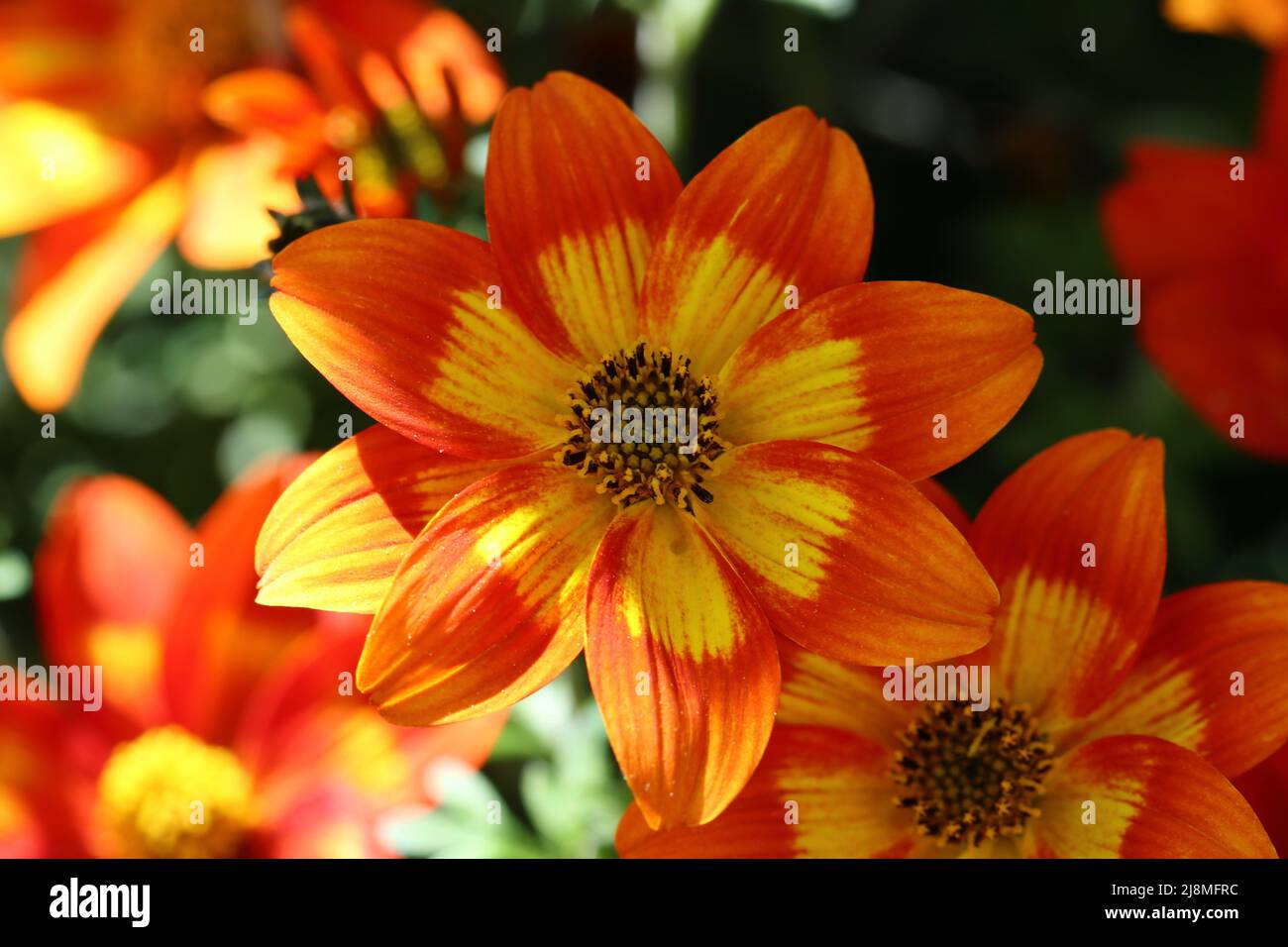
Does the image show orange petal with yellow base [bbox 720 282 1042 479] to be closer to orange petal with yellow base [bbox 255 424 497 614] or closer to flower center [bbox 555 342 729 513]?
flower center [bbox 555 342 729 513]

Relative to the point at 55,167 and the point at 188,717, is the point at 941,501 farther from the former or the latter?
the point at 55,167

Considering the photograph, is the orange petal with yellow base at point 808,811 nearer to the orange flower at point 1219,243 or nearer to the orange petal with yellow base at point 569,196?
the orange petal with yellow base at point 569,196

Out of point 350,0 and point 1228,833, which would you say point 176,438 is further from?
point 1228,833

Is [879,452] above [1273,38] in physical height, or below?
below

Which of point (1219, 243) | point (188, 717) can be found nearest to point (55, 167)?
point (188, 717)

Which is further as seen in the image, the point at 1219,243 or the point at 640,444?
the point at 1219,243

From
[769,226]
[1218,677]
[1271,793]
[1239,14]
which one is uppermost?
[1239,14]
